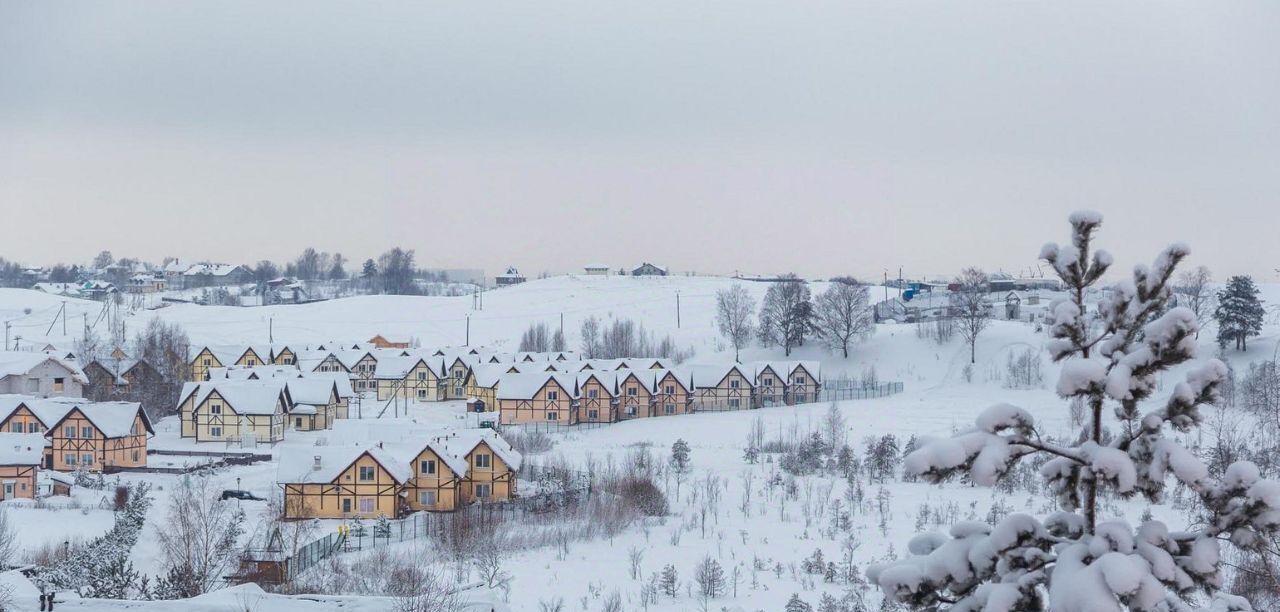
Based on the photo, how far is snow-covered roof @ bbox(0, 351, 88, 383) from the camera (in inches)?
1704

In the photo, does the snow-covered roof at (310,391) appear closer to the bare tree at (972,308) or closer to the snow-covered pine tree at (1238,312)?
the bare tree at (972,308)

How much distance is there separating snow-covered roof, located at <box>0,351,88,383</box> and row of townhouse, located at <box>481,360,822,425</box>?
16.1 metres

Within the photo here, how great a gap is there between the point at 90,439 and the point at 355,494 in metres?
11.0

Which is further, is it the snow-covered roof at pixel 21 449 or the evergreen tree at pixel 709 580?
the snow-covered roof at pixel 21 449

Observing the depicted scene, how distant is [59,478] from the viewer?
28.8 meters

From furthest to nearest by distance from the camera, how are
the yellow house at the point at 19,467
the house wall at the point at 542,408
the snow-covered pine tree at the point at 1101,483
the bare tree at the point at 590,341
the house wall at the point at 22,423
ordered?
the bare tree at the point at 590,341 → the house wall at the point at 542,408 → the house wall at the point at 22,423 → the yellow house at the point at 19,467 → the snow-covered pine tree at the point at 1101,483

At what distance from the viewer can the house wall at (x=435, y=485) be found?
26.1m

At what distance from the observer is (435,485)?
26.2 metres

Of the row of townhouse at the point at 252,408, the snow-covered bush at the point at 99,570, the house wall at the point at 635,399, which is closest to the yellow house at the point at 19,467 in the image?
the snow-covered bush at the point at 99,570

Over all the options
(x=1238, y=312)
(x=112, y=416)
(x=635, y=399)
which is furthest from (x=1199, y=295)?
(x=112, y=416)

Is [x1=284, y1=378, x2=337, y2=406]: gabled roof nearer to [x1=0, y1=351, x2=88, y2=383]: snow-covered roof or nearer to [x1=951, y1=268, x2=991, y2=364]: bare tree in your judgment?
[x1=0, y1=351, x2=88, y2=383]: snow-covered roof

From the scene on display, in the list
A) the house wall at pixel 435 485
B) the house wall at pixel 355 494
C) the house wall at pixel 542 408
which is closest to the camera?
the house wall at pixel 355 494

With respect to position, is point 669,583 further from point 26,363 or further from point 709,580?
point 26,363

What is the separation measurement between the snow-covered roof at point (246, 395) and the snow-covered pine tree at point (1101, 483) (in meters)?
35.9
